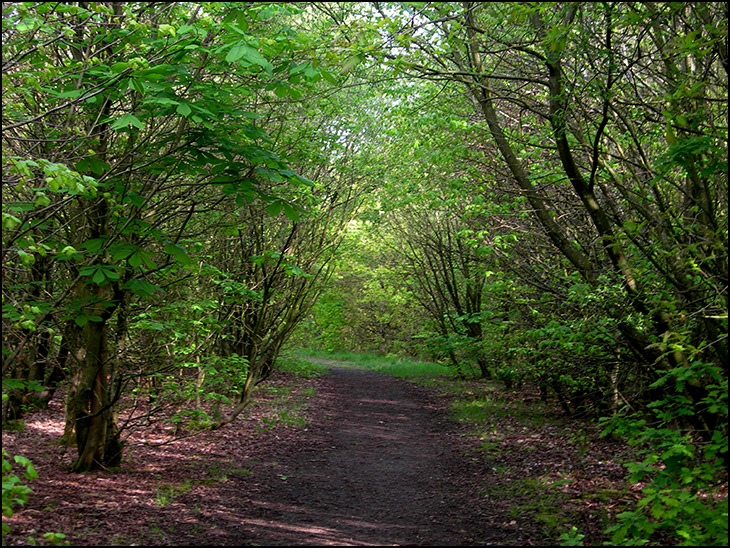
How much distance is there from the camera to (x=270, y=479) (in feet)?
22.4

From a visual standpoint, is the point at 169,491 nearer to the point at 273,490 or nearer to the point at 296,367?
the point at 273,490

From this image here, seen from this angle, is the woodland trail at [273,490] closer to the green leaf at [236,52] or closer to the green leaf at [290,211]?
the green leaf at [290,211]

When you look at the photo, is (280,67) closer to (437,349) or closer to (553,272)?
(553,272)

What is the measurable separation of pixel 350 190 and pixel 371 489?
21.6 feet

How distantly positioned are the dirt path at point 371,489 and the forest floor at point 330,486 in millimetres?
24

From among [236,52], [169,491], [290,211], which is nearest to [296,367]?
[169,491]

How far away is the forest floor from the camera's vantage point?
482 cm

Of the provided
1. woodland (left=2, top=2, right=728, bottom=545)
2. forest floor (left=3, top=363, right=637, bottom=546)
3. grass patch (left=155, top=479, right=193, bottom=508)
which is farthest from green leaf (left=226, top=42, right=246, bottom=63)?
grass patch (left=155, top=479, right=193, bottom=508)

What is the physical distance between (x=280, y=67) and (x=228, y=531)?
4.10 m

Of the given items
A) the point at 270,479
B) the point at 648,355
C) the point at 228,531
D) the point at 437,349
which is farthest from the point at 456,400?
the point at 228,531

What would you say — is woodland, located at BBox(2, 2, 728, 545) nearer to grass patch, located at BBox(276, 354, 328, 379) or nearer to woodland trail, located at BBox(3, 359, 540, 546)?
woodland trail, located at BBox(3, 359, 540, 546)

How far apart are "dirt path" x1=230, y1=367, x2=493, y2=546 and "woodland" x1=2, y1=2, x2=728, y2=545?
147cm

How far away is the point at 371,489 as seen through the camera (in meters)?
6.61

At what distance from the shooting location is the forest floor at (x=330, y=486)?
4.82 meters
